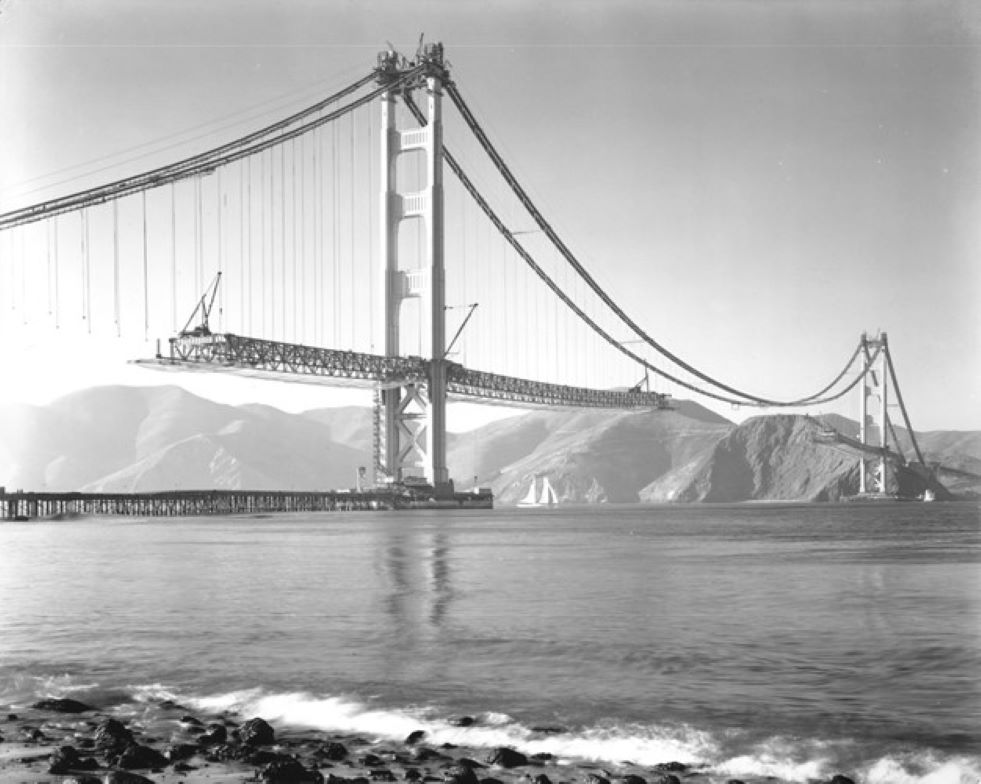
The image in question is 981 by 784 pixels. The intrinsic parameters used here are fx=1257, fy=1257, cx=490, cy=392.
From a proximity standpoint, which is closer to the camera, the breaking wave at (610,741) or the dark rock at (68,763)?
the dark rock at (68,763)

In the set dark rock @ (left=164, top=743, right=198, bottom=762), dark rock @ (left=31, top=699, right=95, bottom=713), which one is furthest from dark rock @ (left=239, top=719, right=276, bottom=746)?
dark rock @ (left=31, top=699, right=95, bottom=713)

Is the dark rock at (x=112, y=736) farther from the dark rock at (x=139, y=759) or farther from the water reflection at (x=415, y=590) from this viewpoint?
the water reflection at (x=415, y=590)

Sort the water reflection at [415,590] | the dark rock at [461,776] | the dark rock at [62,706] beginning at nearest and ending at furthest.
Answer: the dark rock at [461,776] → the dark rock at [62,706] → the water reflection at [415,590]

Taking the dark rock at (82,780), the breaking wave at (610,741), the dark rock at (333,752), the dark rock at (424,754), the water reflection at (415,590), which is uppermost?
the dark rock at (82,780)

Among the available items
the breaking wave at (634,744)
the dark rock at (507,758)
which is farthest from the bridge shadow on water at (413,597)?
the dark rock at (507,758)

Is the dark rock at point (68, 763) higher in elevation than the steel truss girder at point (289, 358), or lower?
lower

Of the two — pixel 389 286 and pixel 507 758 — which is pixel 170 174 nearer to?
pixel 389 286

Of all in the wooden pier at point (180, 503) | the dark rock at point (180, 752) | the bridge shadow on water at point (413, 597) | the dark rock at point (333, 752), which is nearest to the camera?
the dark rock at point (180, 752)
